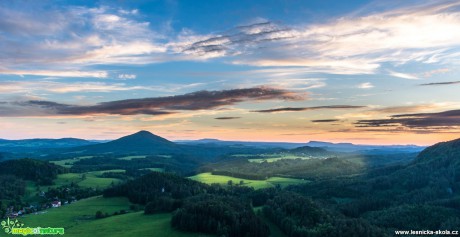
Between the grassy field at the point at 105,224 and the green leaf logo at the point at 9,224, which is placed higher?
the grassy field at the point at 105,224

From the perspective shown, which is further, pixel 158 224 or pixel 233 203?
pixel 233 203

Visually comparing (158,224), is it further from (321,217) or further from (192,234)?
(321,217)

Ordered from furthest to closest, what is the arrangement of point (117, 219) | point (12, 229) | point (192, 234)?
point (117, 219), point (12, 229), point (192, 234)

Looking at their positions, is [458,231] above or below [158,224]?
below

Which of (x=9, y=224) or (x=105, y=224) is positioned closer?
(x=105, y=224)

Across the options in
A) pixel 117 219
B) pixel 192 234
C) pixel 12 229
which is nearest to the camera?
pixel 192 234

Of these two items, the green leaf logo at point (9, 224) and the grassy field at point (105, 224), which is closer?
Result: the grassy field at point (105, 224)

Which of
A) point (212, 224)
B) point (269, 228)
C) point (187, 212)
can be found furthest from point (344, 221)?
point (187, 212)

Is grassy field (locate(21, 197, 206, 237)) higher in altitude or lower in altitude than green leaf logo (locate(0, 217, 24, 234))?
higher

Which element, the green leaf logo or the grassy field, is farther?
the green leaf logo

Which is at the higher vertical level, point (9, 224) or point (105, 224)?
point (105, 224)
